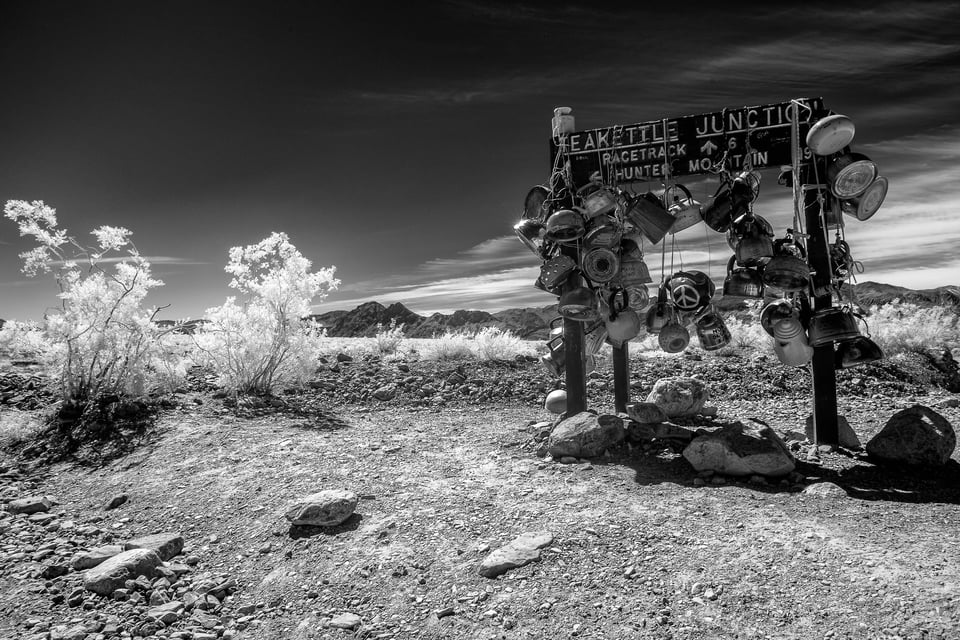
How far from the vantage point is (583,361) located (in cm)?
609

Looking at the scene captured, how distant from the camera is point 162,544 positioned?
416 cm

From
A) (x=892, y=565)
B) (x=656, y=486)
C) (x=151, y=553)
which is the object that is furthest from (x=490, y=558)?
(x=151, y=553)

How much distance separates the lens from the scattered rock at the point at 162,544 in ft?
13.5

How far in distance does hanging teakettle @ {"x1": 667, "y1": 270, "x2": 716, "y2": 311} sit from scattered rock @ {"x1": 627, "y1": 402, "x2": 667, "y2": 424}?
3.29ft

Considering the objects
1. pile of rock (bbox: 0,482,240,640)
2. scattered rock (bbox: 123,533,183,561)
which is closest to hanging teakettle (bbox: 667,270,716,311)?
pile of rock (bbox: 0,482,240,640)

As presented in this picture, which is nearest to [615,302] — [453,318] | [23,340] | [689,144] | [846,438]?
[689,144]

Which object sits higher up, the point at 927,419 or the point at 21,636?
the point at 927,419

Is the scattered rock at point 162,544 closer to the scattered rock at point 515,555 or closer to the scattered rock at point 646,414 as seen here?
the scattered rock at point 515,555

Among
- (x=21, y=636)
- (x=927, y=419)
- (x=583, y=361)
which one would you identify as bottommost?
(x=21, y=636)

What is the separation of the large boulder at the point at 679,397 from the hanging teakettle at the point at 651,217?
6.37 feet

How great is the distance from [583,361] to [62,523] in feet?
16.6

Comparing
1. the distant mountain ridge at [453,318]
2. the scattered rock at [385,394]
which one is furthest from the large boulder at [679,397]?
the distant mountain ridge at [453,318]

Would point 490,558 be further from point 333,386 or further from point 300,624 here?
point 333,386

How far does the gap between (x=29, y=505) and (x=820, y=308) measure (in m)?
7.61
